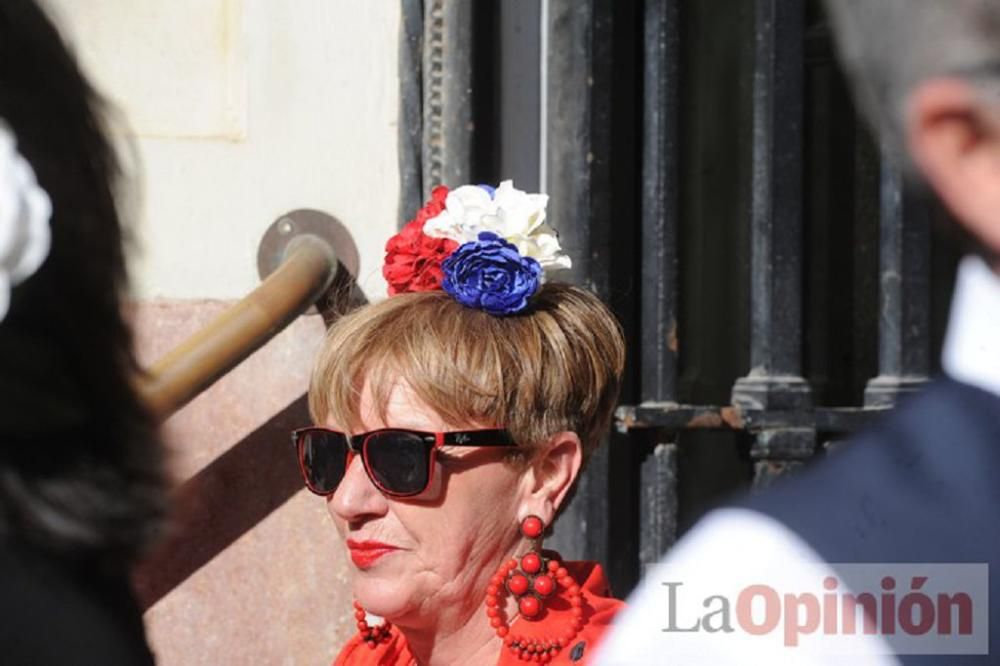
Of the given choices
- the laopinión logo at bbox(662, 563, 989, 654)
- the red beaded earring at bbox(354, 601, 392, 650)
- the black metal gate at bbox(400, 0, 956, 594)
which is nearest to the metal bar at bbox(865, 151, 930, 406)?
the black metal gate at bbox(400, 0, 956, 594)

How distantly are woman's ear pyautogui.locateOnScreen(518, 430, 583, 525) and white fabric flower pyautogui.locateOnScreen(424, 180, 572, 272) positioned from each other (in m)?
0.24

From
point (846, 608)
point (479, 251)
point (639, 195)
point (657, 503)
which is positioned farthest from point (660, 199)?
point (846, 608)

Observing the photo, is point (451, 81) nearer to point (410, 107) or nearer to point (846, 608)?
point (410, 107)

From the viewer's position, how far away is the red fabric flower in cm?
214

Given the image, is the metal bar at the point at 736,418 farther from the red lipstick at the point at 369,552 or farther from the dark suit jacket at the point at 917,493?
the dark suit jacket at the point at 917,493

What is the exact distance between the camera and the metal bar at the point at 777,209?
275cm

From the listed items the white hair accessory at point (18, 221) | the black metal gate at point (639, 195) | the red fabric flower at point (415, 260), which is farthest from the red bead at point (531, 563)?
the white hair accessory at point (18, 221)

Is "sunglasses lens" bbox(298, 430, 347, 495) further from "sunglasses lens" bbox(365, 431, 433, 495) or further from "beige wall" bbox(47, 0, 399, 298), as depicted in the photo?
"beige wall" bbox(47, 0, 399, 298)

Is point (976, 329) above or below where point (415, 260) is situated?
above

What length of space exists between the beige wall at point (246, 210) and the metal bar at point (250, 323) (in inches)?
4.5

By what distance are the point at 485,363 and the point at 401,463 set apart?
0.50 ft

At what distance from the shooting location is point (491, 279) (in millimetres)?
2047

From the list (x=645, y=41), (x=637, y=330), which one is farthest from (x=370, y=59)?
(x=637, y=330)

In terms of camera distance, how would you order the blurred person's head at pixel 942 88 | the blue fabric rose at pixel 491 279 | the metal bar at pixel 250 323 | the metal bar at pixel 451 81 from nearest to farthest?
the blurred person's head at pixel 942 88 → the blue fabric rose at pixel 491 279 → the metal bar at pixel 250 323 → the metal bar at pixel 451 81
